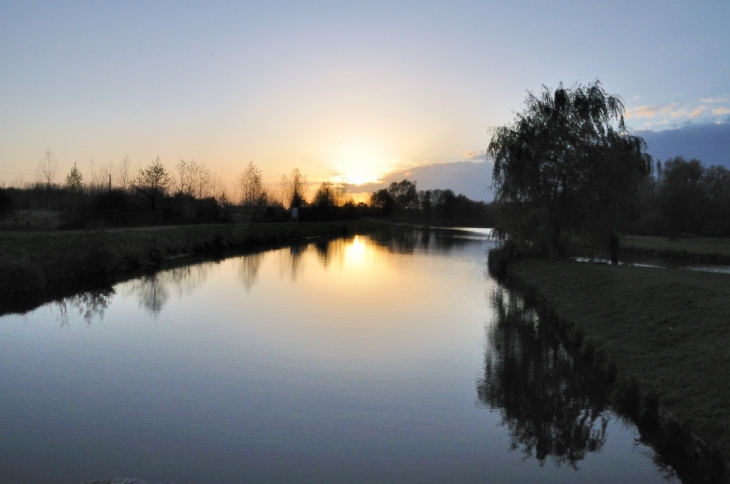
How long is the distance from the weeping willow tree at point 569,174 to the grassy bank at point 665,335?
6605mm

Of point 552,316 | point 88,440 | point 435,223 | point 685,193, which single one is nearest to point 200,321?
point 88,440

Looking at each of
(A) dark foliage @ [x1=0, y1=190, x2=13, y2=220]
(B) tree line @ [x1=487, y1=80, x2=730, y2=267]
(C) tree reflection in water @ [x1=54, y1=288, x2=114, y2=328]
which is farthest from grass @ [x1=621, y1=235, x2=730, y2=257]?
(A) dark foliage @ [x1=0, y1=190, x2=13, y2=220]

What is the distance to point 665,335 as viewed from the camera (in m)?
8.78

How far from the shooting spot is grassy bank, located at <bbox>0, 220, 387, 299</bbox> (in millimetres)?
15984

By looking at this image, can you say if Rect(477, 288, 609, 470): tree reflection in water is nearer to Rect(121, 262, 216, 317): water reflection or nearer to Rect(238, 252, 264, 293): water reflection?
Rect(121, 262, 216, 317): water reflection

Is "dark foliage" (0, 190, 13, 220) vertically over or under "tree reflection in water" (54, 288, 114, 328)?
over

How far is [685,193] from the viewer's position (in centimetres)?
Answer: 4488

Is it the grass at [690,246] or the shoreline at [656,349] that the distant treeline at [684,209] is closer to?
the grass at [690,246]

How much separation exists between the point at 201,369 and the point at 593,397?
20.3 feet

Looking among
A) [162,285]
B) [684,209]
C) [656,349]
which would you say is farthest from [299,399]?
[684,209]

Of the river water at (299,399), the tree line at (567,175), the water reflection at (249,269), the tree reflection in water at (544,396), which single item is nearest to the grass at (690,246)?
the tree line at (567,175)

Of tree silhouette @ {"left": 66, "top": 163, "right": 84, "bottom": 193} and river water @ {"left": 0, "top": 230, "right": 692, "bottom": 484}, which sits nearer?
river water @ {"left": 0, "top": 230, "right": 692, "bottom": 484}

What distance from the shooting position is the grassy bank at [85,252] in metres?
16.0

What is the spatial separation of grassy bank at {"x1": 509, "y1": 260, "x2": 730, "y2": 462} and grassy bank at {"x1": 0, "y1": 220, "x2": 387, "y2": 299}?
1509cm
